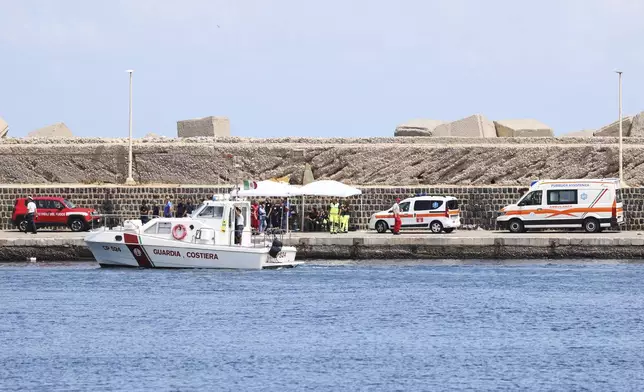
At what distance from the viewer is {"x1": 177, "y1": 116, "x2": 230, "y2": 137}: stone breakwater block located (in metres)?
59.3

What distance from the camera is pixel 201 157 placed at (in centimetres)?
5456

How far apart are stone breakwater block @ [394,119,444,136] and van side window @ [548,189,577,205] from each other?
15.6 meters

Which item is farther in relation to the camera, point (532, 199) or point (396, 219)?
point (532, 199)

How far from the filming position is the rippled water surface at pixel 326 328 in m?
26.2

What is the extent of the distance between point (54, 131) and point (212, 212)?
2402 centimetres

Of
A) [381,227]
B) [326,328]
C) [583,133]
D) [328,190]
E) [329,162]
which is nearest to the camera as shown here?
[326,328]

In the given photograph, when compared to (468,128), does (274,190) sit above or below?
below

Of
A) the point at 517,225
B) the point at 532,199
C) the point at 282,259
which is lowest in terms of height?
the point at 282,259

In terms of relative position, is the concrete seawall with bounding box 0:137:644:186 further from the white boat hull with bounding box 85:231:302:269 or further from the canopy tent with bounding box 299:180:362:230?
the white boat hull with bounding box 85:231:302:269

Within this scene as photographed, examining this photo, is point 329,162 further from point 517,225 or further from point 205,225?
→ point 205,225

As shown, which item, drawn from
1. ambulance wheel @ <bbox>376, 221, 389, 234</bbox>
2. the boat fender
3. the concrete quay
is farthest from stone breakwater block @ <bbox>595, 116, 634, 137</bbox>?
the boat fender

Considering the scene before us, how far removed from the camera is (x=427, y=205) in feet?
146

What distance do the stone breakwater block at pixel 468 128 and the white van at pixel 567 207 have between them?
45.0 ft

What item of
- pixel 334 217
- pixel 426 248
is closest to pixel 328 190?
pixel 334 217
